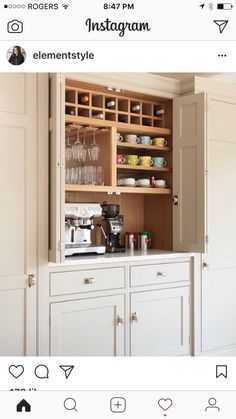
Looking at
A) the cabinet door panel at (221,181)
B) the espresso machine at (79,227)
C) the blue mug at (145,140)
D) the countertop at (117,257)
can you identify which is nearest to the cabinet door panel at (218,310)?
the cabinet door panel at (221,181)

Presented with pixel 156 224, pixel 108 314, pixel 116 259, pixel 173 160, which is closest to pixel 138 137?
pixel 173 160

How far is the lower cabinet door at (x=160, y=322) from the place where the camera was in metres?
2.24

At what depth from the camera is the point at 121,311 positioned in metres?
2.18

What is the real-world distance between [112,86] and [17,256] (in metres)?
1.05

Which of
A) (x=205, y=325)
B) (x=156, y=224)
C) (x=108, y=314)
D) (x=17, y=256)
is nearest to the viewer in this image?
(x=17, y=256)

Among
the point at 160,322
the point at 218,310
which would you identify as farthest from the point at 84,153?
the point at 218,310

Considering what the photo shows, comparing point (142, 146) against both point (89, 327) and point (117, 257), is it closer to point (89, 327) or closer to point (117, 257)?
point (117, 257)

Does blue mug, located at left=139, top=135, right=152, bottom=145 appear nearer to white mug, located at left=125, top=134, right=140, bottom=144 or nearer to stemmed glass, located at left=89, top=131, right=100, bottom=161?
white mug, located at left=125, top=134, right=140, bottom=144

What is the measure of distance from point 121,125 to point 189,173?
476 mm

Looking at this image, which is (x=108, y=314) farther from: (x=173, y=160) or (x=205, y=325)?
(x=173, y=160)

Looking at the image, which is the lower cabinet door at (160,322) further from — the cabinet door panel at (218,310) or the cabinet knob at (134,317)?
the cabinet door panel at (218,310)
